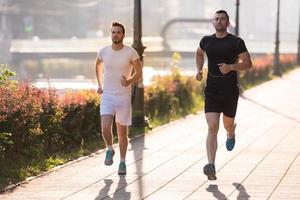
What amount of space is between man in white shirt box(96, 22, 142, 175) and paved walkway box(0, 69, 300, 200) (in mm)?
620

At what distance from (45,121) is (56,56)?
73.3 meters

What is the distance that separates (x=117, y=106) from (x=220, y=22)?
1.65 m

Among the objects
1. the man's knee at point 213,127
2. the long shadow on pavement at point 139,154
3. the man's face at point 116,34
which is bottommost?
the long shadow on pavement at point 139,154

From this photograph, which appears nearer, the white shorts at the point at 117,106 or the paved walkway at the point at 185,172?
the paved walkway at the point at 185,172

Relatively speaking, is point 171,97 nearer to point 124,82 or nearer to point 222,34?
point 124,82

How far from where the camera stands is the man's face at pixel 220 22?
28.1 feet

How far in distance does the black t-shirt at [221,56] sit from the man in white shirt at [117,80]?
0.92m

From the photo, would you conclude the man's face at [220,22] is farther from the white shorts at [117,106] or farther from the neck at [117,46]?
the white shorts at [117,106]

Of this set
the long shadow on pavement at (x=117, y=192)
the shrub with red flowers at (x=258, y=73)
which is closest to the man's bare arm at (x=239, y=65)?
the long shadow on pavement at (x=117, y=192)

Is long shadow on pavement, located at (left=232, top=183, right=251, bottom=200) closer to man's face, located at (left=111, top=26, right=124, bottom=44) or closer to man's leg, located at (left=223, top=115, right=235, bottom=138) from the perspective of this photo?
man's leg, located at (left=223, top=115, right=235, bottom=138)

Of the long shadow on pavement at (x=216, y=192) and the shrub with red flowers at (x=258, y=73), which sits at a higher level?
the long shadow on pavement at (x=216, y=192)

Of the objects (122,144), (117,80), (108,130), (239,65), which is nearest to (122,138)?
(122,144)

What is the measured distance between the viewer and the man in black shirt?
8578mm

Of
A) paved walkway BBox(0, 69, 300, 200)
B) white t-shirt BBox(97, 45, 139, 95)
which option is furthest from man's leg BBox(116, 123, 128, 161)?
white t-shirt BBox(97, 45, 139, 95)
